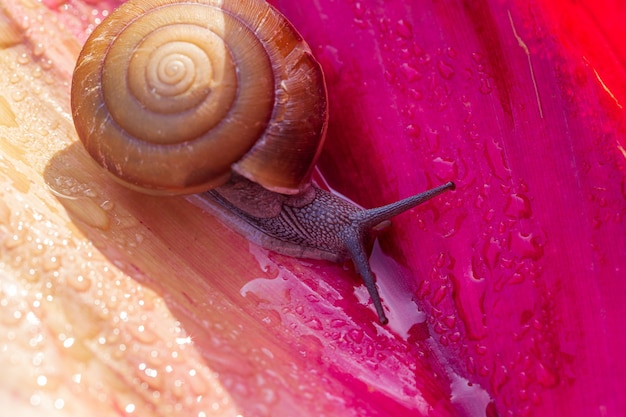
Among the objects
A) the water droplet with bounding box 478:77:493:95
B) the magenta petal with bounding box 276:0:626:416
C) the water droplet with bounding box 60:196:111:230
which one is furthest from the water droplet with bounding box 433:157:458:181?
the water droplet with bounding box 60:196:111:230

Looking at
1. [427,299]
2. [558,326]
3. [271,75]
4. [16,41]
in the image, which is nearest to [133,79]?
[271,75]

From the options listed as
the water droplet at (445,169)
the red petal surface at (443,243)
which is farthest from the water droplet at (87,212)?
the water droplet at (445,169)

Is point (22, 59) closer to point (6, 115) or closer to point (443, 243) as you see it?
point (6, 115)

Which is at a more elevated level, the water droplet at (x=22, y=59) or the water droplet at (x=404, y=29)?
the water droplet at (x=404, y=29)

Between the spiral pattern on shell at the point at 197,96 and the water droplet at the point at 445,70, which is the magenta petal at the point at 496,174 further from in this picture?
the spiral pattern on shell at the point at 197,96

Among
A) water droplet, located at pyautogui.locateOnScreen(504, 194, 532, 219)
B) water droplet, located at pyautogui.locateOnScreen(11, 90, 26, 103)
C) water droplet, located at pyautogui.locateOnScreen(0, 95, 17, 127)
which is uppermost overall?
water droplet, located at pyautogui.locateOnScreen(504, 194, 532, 219)

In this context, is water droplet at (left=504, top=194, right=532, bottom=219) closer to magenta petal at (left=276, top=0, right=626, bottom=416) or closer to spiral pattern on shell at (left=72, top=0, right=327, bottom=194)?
magenta petal at (left=276, top=0, right=626, bottom=416)

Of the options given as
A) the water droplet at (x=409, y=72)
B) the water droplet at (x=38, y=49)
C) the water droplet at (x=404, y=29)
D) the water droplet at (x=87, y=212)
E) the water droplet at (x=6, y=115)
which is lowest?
the water droplet at (x=87, y=212)

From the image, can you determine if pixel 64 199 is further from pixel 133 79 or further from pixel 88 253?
pixel 133 79
